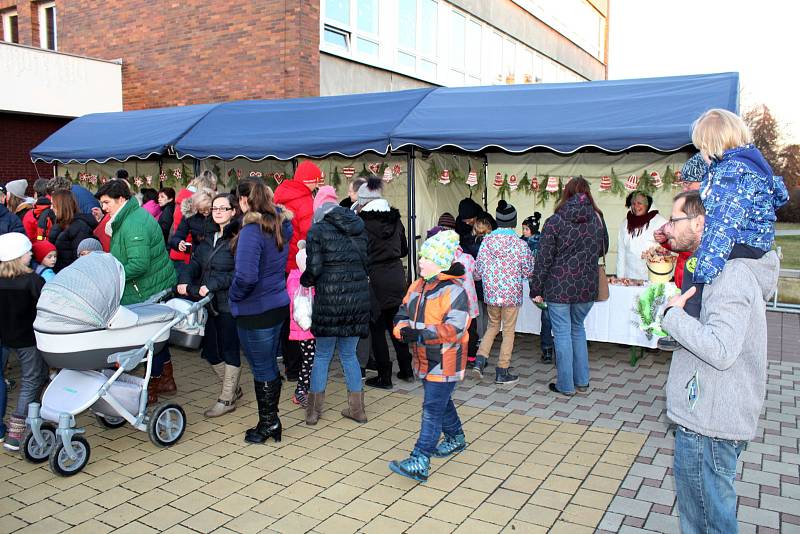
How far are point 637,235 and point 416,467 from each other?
4.85 m

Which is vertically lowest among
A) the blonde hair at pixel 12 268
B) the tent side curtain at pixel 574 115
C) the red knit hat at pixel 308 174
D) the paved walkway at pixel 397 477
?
the paved walkway at pixel 397 477

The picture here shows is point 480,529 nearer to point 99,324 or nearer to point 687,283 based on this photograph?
point 687,283

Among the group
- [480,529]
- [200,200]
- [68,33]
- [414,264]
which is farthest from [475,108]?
[68,33]

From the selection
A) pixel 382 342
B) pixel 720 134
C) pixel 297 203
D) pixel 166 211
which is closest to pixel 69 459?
pixel 382 342

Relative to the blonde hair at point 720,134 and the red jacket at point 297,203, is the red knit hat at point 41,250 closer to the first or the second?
the red jacket at point 297,203

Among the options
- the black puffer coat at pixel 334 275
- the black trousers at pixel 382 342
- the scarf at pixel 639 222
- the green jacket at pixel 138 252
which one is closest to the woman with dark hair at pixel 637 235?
the scarf at pixel 639 222

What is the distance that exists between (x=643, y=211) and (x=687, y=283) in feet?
18.5

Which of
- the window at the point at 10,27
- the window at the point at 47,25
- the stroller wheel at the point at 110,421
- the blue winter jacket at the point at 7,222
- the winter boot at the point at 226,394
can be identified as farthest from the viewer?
the window at the point at 10,27

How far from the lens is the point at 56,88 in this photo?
14461 millimetres

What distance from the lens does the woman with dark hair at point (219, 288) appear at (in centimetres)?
517

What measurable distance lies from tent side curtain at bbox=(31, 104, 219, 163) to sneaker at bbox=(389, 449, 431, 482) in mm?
7068

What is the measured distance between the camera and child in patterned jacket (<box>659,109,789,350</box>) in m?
2.45

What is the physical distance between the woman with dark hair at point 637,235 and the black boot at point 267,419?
15.7 ft

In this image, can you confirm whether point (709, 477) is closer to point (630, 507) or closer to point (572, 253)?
point (630, 507)
